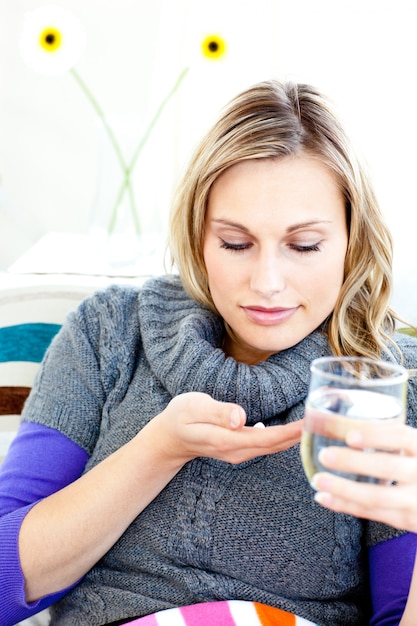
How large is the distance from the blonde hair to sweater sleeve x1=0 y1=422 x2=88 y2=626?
427 millimetres

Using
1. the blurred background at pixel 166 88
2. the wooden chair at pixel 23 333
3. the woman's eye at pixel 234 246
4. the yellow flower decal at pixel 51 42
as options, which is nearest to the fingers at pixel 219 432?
the woman's eye at pixel 234 246

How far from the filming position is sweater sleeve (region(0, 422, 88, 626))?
1145 millimetres

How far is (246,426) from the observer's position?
3.67 feet

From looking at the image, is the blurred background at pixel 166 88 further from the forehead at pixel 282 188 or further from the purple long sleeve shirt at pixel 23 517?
the purple long sleeve shirt at pixel 23 517

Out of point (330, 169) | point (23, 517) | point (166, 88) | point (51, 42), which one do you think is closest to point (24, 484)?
point (23, 517)

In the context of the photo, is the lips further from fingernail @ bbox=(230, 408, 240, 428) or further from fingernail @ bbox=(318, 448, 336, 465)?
fingernail @ bbox=(318, 448, 336, 465)

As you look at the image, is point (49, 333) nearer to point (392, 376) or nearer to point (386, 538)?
point (386, 538)

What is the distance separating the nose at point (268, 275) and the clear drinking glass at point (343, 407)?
0.45 metres

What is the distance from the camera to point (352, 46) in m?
2.54

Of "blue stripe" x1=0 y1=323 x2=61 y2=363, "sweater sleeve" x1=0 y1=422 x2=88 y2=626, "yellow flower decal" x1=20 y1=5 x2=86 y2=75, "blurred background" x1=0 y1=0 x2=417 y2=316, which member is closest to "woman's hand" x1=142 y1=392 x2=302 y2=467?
"sweater sleeve" x1=0 y1=422 x2=88 y2=626

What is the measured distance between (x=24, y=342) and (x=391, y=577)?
35.2 inches

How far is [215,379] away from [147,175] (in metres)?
1.85

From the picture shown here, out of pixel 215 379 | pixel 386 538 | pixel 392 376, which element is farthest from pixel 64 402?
pixel 392 376

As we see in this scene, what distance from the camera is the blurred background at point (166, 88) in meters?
2.42
